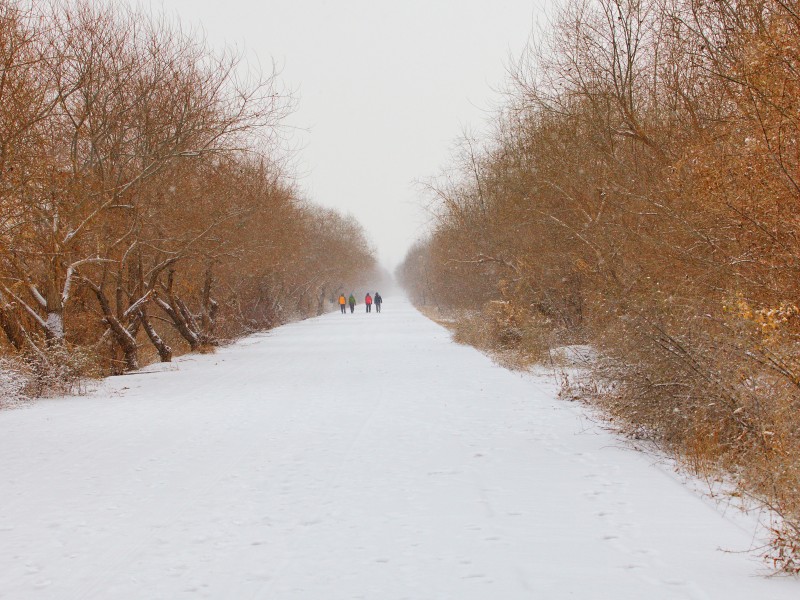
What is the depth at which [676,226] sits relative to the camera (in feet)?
43.6

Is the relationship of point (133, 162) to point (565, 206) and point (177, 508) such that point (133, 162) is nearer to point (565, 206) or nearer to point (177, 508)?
point (565, 206)

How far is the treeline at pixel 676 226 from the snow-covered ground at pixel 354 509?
2.51 feet

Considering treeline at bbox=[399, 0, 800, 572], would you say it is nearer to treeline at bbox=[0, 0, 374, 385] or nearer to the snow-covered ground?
the snow-covered ground

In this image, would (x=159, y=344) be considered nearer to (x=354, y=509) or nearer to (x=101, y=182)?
(x=101, y=182)

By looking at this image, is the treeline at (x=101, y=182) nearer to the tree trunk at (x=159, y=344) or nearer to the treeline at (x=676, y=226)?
the tree trunk at (x=159, y=344)

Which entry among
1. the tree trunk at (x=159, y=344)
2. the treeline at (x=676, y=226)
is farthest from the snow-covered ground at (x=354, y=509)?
the tree trunk at (x=159, y=344)

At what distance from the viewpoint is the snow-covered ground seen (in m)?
4.73

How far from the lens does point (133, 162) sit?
17531 mm

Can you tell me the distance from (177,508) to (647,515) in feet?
12.4

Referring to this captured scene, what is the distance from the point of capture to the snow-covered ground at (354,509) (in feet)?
15.5

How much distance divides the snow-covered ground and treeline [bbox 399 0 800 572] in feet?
2.51

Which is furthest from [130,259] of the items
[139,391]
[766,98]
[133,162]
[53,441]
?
[766,98]

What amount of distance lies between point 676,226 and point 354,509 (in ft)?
29.5

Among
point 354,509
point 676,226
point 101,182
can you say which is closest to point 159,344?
point 101,182
